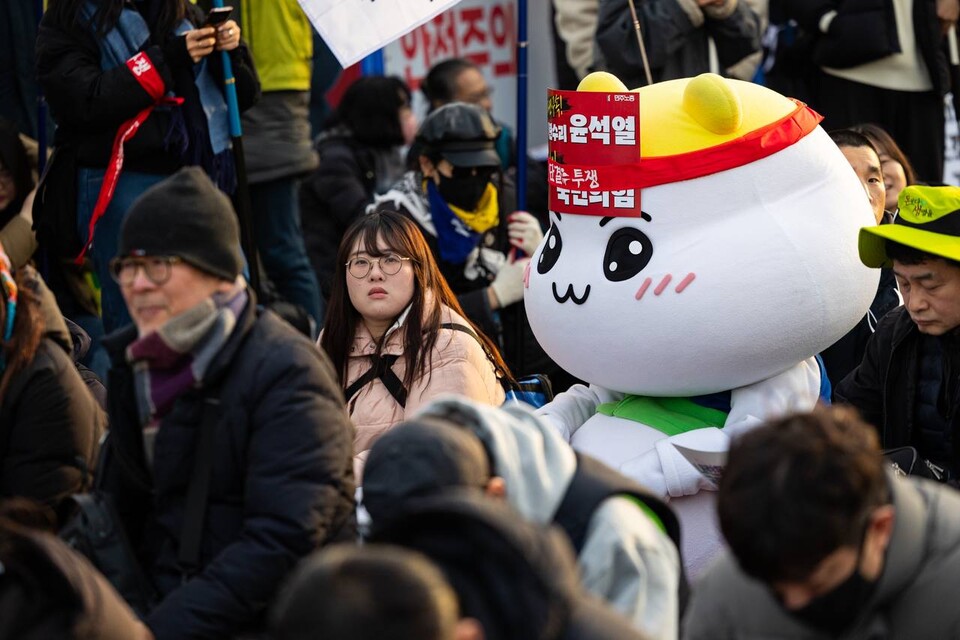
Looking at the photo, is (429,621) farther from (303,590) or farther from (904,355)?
(904,355)

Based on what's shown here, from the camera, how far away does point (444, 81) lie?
7.53 metres

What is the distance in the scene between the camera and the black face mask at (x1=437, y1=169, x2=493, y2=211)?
6.23 m

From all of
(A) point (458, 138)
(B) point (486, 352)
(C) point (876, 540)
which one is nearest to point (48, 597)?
(C) point (876, 540)

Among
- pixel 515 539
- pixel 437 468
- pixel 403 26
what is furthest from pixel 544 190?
pixel 515 539

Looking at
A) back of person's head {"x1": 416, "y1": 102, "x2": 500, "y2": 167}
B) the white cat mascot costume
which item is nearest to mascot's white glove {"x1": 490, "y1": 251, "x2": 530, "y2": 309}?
back of person's head {"x1": 416, "y1": 102, "x2": 500, "y2": 167}

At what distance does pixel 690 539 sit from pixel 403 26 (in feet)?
7.31

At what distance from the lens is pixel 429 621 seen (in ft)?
7.34

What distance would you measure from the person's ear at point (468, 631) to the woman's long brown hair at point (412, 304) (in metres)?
2.38

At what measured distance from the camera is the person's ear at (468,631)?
2.34 meters

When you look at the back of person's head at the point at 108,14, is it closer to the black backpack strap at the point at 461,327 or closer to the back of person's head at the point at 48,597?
the black backpack strap at the point at 461,327

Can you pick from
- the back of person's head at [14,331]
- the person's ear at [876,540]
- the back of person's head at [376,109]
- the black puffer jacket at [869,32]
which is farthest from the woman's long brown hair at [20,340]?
the black puffer jacket at [869,32]

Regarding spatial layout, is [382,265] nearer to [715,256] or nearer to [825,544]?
[715,256]

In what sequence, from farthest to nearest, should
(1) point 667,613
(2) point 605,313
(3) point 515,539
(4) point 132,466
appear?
(2) point 605,313 < (4) point 132,466 < (1) point 667,613 < (3) point 515,539

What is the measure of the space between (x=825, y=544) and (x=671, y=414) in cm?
174
